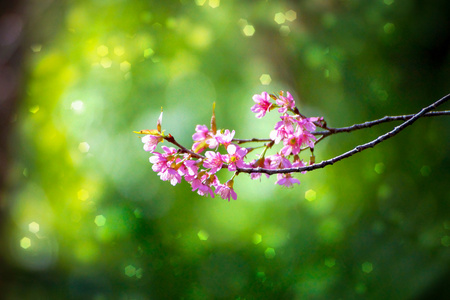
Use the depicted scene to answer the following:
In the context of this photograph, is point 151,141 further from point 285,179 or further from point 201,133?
point 285,179

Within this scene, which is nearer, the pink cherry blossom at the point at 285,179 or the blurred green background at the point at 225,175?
the pink cherry blossom at the point at 285,179

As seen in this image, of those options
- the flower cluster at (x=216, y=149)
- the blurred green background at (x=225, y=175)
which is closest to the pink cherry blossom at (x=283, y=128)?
the flower cluster at (x=216, y=149)

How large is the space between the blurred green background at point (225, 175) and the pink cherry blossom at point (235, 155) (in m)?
1.30

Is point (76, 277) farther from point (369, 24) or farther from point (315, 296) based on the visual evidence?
point (369, 24)

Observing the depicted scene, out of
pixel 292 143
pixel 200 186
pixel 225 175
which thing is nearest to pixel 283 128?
pixel 292 143

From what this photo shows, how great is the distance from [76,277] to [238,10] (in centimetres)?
148

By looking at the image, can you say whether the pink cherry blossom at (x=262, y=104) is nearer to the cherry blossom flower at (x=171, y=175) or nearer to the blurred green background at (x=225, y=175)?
the cherry blossom flower at (x=171, y=175)

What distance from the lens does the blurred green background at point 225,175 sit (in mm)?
1744

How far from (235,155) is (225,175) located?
1.51 m

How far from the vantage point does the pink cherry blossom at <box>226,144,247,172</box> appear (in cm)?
52

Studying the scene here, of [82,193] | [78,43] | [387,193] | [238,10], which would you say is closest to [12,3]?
[78,43]

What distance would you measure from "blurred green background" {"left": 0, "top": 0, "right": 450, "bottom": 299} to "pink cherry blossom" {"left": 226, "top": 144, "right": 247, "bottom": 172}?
4.26 feet

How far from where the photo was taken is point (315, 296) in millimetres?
1810

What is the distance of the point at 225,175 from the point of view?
80.0 inches
